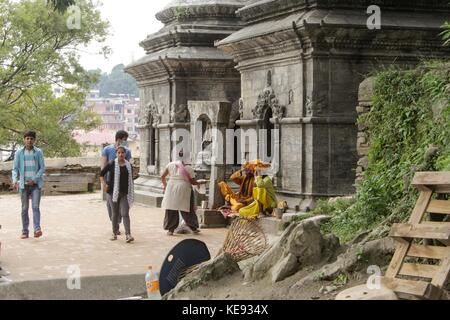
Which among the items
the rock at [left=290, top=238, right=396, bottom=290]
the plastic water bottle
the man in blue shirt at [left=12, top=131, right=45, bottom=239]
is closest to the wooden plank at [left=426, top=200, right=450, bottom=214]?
the rock at [left=290, top=238, right=396, bottom=290]

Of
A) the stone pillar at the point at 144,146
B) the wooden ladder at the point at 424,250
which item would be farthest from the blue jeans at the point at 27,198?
the stone pillar at the point at 144,146

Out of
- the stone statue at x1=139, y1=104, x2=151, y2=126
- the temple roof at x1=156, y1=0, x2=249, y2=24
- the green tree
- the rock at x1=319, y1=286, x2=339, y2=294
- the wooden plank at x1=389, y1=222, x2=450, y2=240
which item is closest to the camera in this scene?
the wooden plank at x1=389, y1=222, x2=450, y2=240

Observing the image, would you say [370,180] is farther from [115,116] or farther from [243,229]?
[115,116]

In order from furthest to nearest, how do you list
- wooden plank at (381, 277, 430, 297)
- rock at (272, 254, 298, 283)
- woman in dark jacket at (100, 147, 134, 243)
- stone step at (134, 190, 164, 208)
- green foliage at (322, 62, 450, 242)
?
stone step at (134, 190, 164, 208) < woman in dark jacket at (100, 147, 134, 243) < green foliage at (322, 62, 450, 242) < rock at (272, 254, 298, 283) < wooden plank at (381, 277, 430, 297)

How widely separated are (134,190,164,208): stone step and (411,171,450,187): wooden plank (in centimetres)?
1395

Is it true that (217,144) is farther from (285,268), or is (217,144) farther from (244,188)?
(285,268)

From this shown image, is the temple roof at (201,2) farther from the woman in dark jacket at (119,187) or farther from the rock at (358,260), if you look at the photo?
the rock at (358,260)

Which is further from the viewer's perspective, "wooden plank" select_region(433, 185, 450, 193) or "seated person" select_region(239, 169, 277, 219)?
"seated person" select_region(239, 169, 277, 219)

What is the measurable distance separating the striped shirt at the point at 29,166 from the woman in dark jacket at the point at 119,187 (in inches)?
48.0

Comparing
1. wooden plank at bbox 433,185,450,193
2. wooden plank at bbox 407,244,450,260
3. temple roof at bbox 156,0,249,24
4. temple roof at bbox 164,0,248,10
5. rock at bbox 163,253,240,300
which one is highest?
temple roof at bbox 164,0,248,10

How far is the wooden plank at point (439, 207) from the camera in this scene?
767 cm

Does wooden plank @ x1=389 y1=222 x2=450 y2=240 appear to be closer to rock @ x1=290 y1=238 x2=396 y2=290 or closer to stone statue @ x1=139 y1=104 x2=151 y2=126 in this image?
rock @ x1=290 y1=238 x2=396 y2=290

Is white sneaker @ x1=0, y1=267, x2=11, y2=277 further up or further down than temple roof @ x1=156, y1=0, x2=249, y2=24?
further down

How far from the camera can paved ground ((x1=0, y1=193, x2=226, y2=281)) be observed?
1156cm
